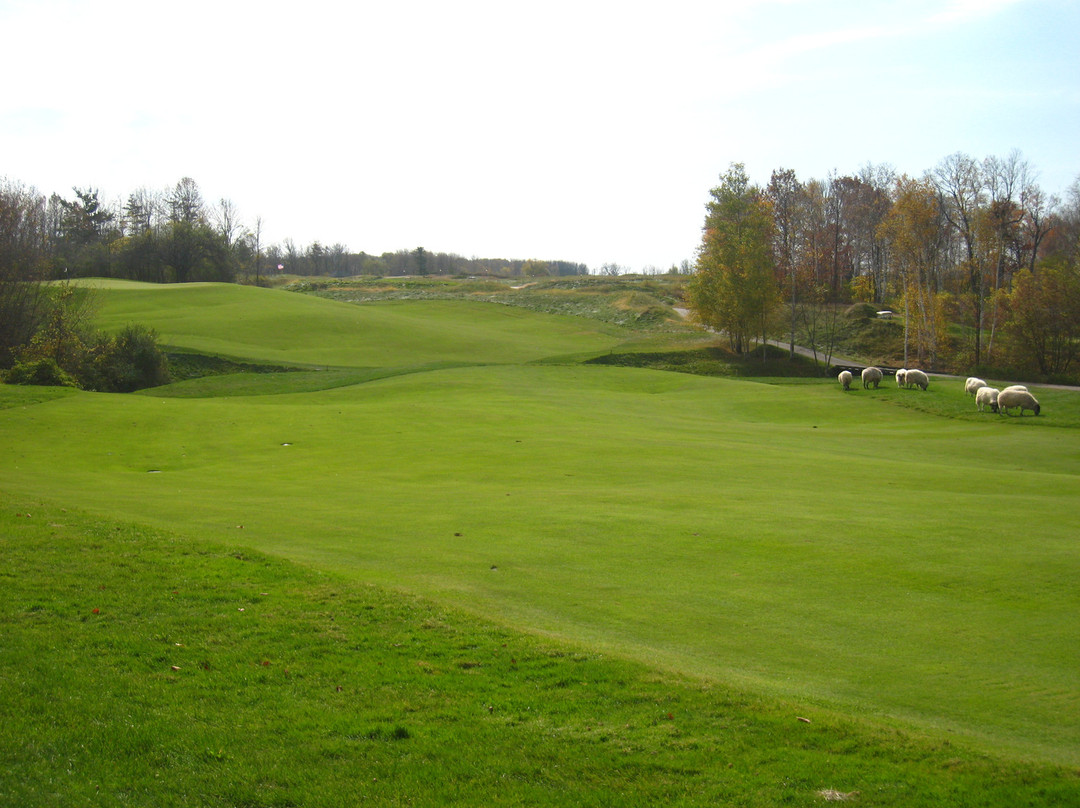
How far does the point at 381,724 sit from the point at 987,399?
Answer: 39.9 m

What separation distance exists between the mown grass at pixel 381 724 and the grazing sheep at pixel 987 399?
122ft

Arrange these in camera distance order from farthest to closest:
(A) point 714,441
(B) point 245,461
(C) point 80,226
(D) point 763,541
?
(C) point 80,226 < (A) point 714,441 < (B) point 245,461 < (D) point 763,541

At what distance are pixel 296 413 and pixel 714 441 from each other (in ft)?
55.5

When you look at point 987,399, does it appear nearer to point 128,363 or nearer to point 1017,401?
point 1017,401

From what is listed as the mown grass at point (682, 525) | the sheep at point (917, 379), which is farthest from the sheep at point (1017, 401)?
the sheep at point (917, 379)

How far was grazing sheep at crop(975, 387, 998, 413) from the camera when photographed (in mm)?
38906

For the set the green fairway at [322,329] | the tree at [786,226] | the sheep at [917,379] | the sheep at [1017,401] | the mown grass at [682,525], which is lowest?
the mown grass at [682,525]

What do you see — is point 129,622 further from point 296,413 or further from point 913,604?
point 296,413

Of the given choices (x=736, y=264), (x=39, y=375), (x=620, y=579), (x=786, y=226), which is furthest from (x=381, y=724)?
(x=786, y=226)

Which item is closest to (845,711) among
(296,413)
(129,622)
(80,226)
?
(129,622)

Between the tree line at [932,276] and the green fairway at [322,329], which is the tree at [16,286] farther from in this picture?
the tree line at [932,276]

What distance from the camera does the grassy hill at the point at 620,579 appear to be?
259 inches

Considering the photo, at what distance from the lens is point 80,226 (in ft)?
407

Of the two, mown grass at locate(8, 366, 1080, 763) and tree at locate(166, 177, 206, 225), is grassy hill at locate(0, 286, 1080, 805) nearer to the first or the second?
mown grass at locate(8, 366, 1080, 763)
